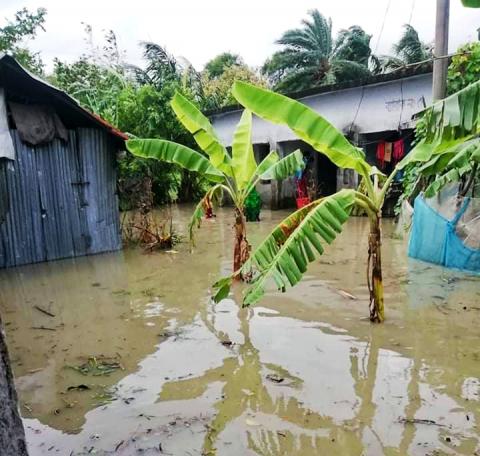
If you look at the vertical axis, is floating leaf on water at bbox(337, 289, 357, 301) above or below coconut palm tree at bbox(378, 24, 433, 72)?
below

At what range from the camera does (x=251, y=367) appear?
4.43 metres

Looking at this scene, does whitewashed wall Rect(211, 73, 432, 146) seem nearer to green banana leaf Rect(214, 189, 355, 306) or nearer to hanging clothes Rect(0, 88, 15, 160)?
green banana leaf Rect(214, 189, 355, 306)

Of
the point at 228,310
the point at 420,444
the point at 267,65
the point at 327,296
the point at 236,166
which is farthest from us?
the point at 267,65

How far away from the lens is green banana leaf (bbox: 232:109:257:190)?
7184 millimetres

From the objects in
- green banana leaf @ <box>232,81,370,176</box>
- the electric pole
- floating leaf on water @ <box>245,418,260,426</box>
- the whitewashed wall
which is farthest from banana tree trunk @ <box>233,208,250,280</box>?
the whitewashed wall

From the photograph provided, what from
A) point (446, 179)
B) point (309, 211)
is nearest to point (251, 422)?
point (309, 211)

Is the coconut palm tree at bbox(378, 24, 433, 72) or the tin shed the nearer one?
the tin shed

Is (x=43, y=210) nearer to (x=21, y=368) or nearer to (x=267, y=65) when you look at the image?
(x=21, y=368)

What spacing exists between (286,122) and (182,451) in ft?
10.7

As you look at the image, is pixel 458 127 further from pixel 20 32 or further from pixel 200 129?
pixel 20 32

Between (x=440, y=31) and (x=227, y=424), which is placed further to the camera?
(x=440, y=31)

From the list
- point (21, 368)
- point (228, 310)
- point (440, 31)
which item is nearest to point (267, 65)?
point (440, 31)

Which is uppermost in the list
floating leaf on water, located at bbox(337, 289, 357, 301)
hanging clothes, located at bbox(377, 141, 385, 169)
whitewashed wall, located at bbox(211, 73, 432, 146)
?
whitewashed wall, located at bbox(211, 73, 432, 146)

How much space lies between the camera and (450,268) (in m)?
7.56
